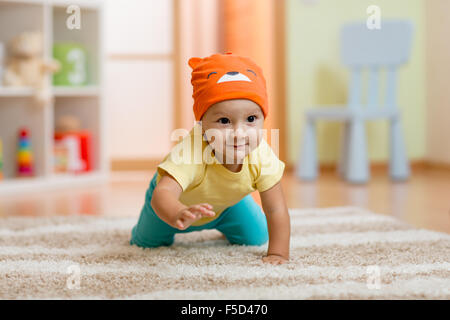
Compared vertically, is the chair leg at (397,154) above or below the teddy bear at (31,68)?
below

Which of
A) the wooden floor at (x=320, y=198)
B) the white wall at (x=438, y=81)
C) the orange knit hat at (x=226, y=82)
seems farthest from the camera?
the white wall at (x=438, y=81)

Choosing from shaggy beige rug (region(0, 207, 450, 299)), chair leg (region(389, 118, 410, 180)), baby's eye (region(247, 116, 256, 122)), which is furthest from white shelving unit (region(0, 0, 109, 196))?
A: baby's eye (region(247, 116, 256, 122))

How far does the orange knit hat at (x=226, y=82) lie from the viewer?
937 millimetres

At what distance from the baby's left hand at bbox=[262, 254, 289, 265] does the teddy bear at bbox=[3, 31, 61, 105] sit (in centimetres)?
148

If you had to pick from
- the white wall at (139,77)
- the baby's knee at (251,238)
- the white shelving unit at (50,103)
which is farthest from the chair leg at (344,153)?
the baby's knee at (251,238)

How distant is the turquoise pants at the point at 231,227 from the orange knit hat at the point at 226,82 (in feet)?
0.72

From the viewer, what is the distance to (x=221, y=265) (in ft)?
3.23

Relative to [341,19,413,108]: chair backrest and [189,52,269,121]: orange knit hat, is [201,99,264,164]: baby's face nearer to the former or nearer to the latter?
[189,52,269,121]: orange knit hat

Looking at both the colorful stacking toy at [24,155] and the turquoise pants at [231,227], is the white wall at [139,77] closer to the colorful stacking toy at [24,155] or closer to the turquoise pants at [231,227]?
the colorful stacking toy at [24,155]

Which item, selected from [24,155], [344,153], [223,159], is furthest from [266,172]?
[344,153]

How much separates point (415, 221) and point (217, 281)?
0.77 meters

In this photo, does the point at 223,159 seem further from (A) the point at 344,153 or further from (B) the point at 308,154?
(A) the point at 344,153

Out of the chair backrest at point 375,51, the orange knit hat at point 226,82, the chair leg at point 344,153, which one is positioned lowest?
the chair leg at point 344,153
